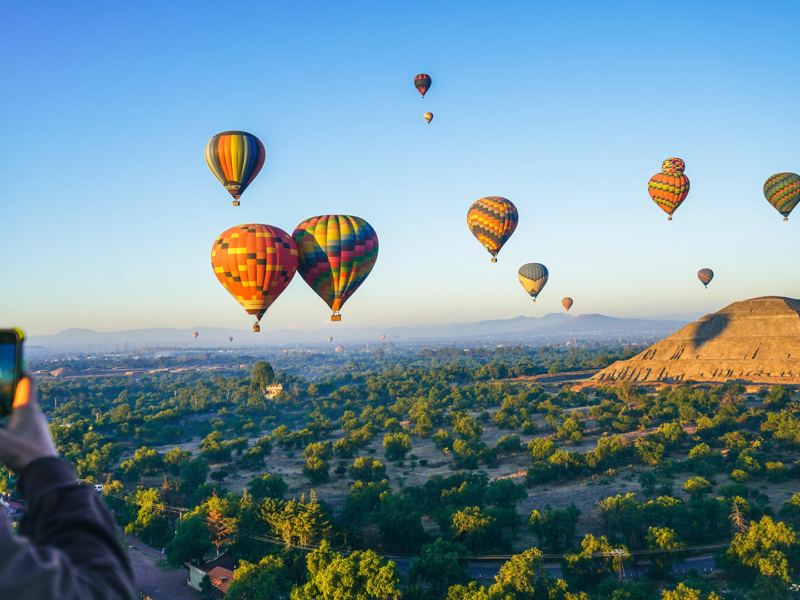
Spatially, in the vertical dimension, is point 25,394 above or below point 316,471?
above

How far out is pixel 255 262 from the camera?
102 ft

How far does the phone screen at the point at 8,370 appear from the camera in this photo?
231 centimetres

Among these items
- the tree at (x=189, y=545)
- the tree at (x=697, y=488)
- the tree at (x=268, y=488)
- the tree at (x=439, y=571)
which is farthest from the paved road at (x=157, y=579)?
the tree at (x=697, y=488)

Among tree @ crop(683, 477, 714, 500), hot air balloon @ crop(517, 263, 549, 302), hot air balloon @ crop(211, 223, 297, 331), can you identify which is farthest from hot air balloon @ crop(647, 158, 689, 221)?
hot air balloon @ crop(211, 223, 297, 331)

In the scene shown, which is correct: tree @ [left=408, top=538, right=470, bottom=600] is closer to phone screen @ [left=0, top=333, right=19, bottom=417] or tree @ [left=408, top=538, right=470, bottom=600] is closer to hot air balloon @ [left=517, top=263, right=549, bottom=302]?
phone screen @ [left=0, top=333, right=19, bottom=417]

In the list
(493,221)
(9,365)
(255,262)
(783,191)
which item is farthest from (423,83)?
(9,365)

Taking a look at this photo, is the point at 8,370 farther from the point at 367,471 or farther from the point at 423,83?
the point at 423,83

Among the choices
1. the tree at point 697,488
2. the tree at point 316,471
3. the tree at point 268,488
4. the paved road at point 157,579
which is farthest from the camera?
the tree at point 316,471

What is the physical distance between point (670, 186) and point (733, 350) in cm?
5226

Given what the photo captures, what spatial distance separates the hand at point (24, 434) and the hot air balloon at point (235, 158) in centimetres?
3651

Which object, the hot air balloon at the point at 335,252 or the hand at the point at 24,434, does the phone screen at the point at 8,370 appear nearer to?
the hand at the point at 24,434

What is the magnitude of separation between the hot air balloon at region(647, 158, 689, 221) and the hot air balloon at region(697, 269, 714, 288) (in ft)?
161

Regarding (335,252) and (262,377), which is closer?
(335,252)

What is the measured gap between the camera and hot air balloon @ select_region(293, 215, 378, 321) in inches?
1323
